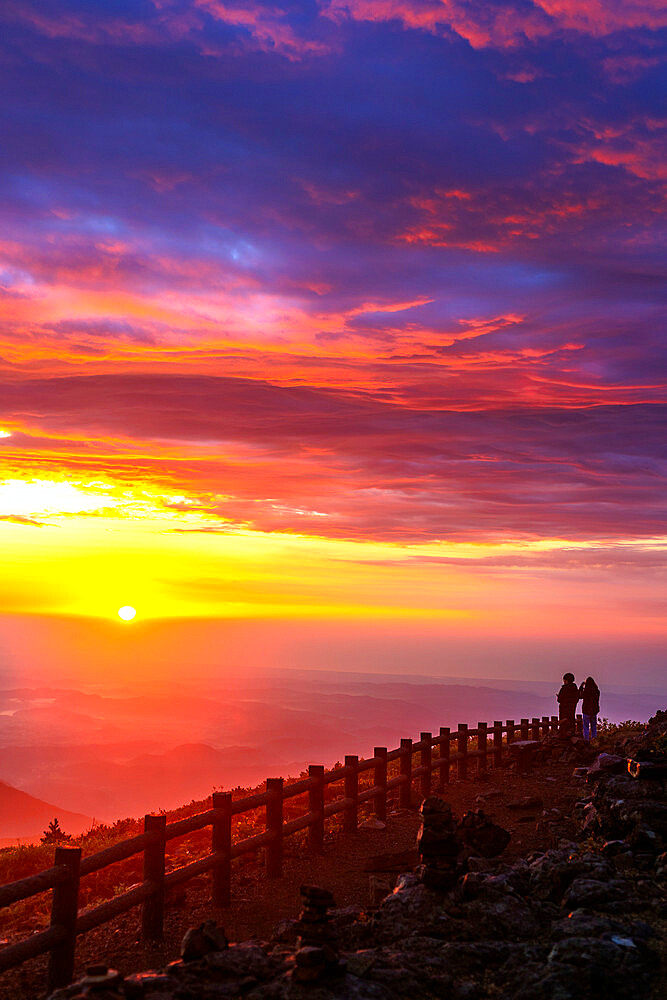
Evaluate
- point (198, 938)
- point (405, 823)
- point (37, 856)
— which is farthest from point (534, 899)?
point (37, 856)

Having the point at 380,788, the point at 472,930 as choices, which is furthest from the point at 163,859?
the point at 380,788

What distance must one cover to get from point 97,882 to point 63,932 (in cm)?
659

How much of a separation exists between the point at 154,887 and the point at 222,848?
1.64m

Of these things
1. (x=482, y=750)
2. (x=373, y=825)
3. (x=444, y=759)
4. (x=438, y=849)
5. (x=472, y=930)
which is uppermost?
(x=438, y=849)

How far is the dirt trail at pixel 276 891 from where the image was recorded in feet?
32.7

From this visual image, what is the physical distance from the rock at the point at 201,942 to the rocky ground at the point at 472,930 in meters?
0.01

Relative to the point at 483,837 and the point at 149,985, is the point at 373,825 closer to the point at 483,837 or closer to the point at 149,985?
the point at 483,837

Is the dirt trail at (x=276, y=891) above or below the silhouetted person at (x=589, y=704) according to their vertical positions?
below

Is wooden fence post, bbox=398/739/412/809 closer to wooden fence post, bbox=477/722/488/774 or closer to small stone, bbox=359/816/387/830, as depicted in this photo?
small stone, bbox=359/816/387/830

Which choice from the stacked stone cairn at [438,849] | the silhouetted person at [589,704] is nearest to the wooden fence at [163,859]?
the stacked stone cairn at [438,849]

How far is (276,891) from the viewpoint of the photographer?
12.7 m

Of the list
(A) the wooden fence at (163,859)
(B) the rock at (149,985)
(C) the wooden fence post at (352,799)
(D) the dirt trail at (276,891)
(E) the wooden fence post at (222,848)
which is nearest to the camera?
(B) the rock at (149,985)

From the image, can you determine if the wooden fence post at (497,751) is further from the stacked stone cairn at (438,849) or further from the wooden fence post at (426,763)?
the stacked stone cairn at (438,849)

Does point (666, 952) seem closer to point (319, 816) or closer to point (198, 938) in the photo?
point (198, 938)
